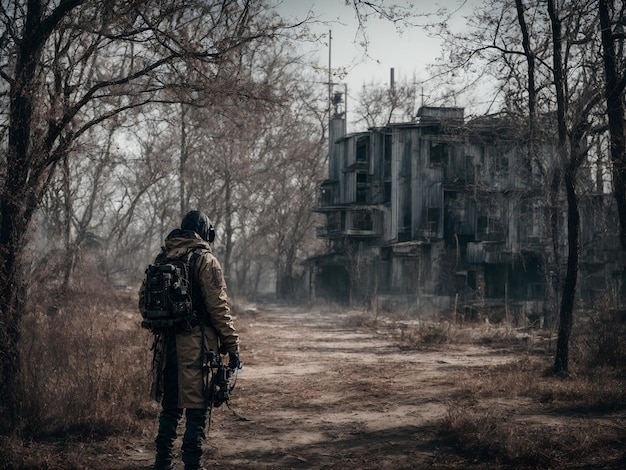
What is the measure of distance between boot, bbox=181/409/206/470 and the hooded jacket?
12 centimetres

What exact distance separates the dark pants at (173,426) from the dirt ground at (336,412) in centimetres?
115

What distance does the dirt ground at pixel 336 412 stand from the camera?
6.81 meters

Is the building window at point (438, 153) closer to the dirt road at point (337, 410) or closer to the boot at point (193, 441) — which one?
the dirt road at point (337, 410)

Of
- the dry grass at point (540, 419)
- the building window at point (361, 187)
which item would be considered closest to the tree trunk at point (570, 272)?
the dry grass at point (540, 419)

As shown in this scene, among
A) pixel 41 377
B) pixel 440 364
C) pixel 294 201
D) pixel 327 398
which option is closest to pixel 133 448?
pixel 41 377

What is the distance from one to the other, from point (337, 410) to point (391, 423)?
1.10 m

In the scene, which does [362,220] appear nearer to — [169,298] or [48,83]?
[48,83]

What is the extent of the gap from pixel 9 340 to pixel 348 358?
8.98 meters

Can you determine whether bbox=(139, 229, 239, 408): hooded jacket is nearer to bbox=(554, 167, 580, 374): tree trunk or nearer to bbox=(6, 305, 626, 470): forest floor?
bbox=(6, 305, 626, 470): forest floor

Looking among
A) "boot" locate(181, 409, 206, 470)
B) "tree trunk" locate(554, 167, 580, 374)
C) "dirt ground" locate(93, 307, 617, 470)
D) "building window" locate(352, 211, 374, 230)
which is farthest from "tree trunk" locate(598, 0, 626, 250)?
"building window" locate(352, 211, 374, 230)

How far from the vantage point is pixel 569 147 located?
38.1ft

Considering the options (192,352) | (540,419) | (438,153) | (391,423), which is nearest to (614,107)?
(540,419)

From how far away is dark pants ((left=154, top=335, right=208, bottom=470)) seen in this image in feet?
18.2

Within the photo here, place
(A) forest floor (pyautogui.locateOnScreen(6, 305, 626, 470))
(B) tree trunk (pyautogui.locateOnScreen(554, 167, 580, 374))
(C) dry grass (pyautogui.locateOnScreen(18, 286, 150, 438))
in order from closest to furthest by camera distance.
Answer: (A) forest floor (pyautogui.locateOnScreen(6, 305, 626, 470)) → (C) dry grass (pyautogui.locateOnScreen(18, 286, 150, 438)) → (B) tree trunk (pyautogui.locateOnScreen(554, 167, 580, 374))
